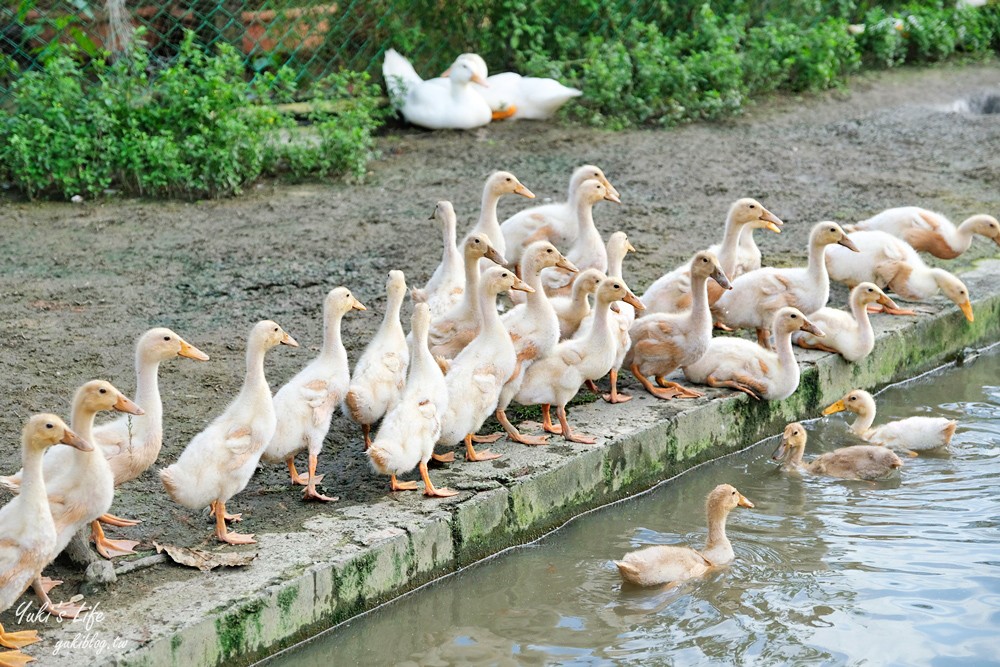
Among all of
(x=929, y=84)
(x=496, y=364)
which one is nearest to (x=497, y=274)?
(x=496, y=364)

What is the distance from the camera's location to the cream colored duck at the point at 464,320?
659 centimetres

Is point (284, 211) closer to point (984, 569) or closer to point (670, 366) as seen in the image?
point (670, 366)

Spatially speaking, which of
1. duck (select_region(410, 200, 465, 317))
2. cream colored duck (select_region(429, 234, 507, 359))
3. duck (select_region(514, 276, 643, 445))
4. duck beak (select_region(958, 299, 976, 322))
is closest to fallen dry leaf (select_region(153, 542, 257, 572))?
duck (select_region(514, 276, 643, 445))

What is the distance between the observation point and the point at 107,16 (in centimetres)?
1193

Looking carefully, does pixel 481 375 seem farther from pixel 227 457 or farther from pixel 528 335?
pixel 227 457

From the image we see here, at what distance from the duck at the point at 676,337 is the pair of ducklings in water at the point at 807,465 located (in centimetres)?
61

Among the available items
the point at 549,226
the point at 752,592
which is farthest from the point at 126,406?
the point at 549,226

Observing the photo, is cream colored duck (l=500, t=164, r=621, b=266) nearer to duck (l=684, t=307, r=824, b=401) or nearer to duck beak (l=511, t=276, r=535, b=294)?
duck (l=684, t=307, r=824, b=401)

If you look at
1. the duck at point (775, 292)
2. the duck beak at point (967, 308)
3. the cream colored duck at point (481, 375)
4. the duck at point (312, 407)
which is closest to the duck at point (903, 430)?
the duck at point (775, 292)

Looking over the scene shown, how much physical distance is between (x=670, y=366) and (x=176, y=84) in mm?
5477

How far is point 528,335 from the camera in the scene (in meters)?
6.39

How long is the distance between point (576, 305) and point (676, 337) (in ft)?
1.79

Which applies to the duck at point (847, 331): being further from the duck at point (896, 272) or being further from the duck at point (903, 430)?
the duck at point (896, 272)

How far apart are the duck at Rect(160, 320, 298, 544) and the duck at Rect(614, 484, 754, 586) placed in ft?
5.00
